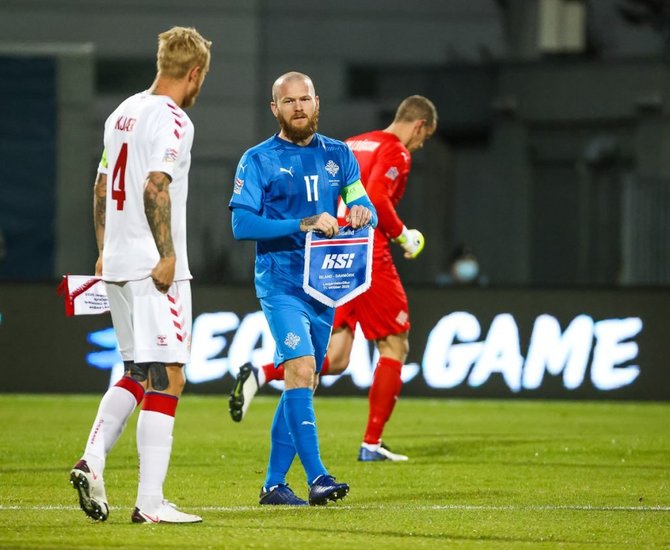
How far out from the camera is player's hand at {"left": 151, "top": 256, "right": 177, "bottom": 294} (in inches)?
258

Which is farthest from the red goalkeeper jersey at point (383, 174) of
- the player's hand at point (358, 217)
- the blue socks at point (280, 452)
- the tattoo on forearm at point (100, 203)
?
the tattoo on forearm at point (100, 203)

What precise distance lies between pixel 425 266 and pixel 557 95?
243 inches

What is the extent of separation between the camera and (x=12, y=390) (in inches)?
603

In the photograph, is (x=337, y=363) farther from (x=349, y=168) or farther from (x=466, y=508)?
(x=466, y=508)

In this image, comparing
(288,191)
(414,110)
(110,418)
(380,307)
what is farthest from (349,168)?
(414,110)

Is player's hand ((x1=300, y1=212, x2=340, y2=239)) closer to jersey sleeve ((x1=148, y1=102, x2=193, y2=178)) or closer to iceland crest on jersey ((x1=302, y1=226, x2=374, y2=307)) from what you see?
iceland crest on jersey ((x1=302, y1=226, x2=374, y2=307))

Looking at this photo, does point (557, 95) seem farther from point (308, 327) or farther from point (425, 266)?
point (308, 327)

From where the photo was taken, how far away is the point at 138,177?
6.70 metres

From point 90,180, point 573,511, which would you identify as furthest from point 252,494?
point 90,180

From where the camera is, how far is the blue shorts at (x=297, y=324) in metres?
7.52

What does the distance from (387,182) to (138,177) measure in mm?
3420

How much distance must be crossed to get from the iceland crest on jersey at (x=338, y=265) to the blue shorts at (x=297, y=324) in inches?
5.1

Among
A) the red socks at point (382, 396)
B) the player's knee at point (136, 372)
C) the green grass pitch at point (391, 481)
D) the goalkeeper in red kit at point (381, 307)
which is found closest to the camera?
the green grass pitch at point (391, 481)

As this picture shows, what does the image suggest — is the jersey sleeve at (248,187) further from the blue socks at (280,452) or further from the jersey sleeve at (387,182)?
the jersey sleeve at (387,182)
